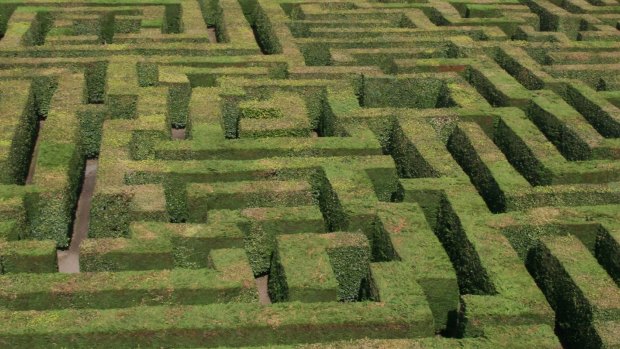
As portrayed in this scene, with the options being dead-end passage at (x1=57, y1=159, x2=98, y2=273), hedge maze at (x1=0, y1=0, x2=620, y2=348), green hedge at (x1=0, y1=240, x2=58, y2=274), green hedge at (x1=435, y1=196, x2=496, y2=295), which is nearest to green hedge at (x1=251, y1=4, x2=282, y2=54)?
hedge maze at (x1=0, y1=0, x2=620, y2=348)

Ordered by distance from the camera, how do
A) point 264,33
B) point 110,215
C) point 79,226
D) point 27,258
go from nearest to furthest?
point 27,258 < point 110,215 < point 79,226 < point 264,33

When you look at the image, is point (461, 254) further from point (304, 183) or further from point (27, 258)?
point (27, 258)

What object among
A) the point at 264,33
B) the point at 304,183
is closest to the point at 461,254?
the point at 304,183

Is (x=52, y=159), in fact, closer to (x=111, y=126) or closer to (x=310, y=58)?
(x=111, y=126)

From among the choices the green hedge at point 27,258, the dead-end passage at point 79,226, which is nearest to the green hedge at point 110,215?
the dead-end passage at point 79,226

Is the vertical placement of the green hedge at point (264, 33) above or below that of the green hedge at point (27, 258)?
above

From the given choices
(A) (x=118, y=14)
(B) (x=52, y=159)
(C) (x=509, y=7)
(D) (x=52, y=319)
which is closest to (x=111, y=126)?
(B) (x=52, y=159)

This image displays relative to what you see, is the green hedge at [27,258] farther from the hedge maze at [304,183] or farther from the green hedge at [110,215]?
the green hedge at [110,215]

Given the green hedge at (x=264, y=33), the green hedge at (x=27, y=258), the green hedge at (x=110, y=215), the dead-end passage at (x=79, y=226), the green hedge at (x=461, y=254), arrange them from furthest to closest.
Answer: the green hedge at (x=264, y=33) → the dead-end passage at (x=79, y=226) → the green hedge at (x=110, y=215) → the green hedge at (x=461, y=254) → the green hedge at (x=27, y=258)

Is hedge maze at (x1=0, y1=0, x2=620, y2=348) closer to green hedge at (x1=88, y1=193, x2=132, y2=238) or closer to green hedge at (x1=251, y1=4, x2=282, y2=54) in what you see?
green hedge at (x1=88, y1=193, x2=132, y2=238)
